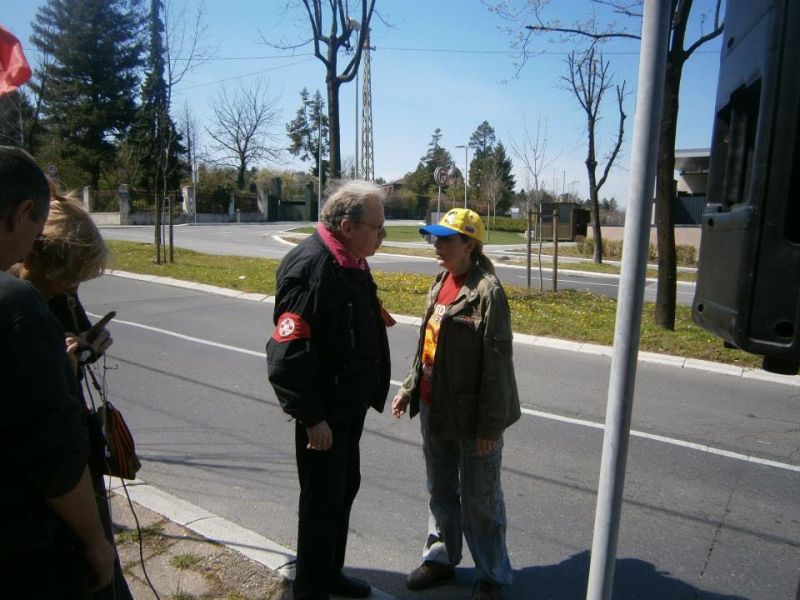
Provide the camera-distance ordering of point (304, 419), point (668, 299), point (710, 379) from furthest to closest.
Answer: point (668, 299), point (710, 379), point (304, 419)

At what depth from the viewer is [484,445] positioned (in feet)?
9.14

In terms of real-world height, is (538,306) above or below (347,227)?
below

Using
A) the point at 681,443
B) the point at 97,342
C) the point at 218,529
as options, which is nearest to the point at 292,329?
the point at 97,342

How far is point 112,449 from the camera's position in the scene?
2.01 meters

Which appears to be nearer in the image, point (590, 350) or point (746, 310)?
point (746, 310)

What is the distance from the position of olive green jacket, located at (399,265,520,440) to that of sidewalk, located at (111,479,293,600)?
106 centimetres

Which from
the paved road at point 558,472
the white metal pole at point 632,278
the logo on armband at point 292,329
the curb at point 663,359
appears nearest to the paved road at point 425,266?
the curb at point 663,359

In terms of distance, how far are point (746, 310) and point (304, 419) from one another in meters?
1.64

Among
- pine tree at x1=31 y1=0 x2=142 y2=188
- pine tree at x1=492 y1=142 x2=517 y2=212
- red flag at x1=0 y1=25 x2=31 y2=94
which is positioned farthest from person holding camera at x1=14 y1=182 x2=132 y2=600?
pine tree at x1=492 y1=142 x2=517 y2=212

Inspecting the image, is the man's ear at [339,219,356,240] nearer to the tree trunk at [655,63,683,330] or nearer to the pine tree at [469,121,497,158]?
the tree trunk at [655,63,683,330]

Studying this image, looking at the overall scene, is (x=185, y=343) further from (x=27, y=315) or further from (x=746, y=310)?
(x=746, y=310)

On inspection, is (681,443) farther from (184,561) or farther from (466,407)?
(184,561)

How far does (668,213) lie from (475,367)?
8.39 meters

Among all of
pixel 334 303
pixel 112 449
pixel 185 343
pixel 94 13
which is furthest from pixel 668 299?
pixel 94 13
